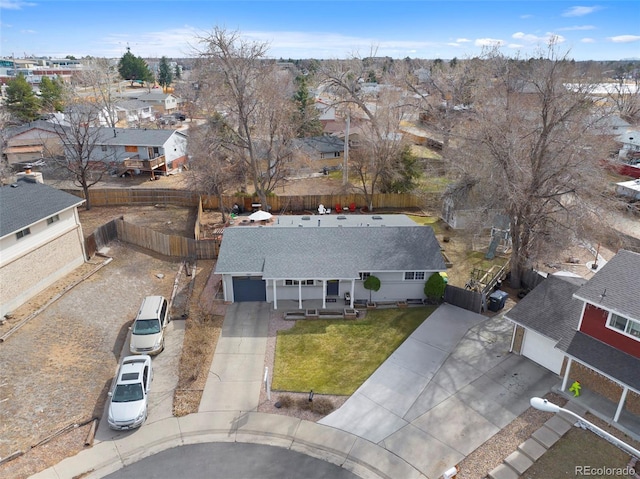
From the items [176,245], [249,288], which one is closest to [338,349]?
[249,288]

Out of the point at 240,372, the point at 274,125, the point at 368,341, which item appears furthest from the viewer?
the point at 274,125

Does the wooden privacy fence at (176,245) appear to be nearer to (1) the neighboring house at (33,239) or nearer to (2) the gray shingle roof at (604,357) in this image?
(1) the neighboring house at (33,239)

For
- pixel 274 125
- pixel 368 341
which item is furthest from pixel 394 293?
pixel 274 125

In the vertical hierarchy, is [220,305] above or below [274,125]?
below

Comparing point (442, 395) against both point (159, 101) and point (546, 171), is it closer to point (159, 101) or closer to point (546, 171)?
point (546, 171)

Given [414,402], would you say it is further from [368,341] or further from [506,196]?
[506,196]

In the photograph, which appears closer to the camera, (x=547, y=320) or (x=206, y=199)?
(x=547, y=320)

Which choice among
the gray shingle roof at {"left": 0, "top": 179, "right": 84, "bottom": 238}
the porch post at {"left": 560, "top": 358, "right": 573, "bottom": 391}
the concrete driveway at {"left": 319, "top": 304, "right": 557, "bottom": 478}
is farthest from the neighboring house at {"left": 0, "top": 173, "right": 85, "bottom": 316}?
the porch post at {"left": 560, "top": 358, "right": 573, "bottom": 391}
